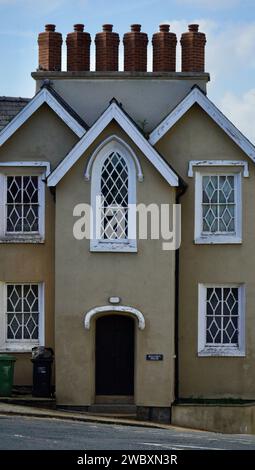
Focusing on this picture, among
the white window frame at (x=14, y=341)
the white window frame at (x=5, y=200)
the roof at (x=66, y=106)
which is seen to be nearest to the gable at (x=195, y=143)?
the roof at (x=66, y=106)

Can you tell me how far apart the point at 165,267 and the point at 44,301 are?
3367 mm

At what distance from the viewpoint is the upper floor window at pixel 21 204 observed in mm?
31359

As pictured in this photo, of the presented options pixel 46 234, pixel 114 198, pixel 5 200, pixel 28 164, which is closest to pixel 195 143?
pixel 114 198

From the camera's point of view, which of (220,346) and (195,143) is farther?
(195,143)

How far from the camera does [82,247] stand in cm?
3014

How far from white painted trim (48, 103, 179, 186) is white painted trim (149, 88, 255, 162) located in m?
1.27

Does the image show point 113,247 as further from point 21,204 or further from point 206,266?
point 21,204

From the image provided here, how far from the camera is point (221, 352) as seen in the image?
31.1 metres

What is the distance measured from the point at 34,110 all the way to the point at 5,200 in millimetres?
2367

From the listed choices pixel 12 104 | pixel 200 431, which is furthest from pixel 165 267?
pixel 12 104

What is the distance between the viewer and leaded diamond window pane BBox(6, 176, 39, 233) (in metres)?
31.4

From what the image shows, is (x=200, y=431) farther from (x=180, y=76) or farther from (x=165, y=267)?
(x=180, y=76)
